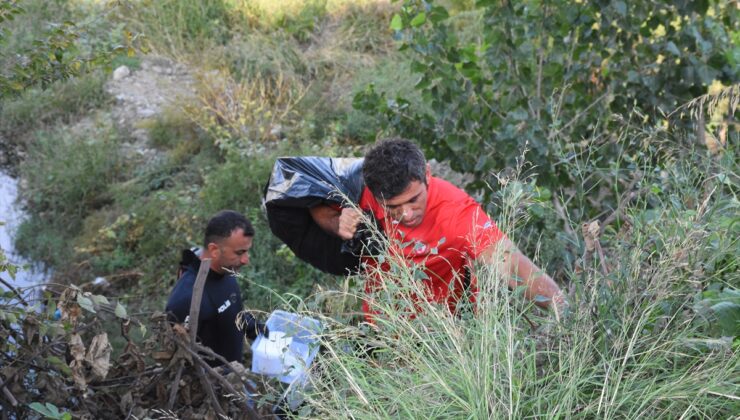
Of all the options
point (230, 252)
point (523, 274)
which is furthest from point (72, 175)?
point (523, 274)

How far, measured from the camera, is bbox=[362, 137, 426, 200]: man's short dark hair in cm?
350

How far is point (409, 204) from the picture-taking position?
11.7ft

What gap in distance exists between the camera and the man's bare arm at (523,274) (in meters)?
2.38

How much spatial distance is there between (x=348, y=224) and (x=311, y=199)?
328mm

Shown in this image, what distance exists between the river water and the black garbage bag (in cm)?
465

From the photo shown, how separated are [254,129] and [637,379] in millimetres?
6895

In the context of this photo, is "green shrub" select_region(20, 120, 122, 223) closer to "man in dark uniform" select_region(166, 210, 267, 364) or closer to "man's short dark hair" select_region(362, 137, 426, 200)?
"man in dark uniform" select_region(166, 210, 267, 364)

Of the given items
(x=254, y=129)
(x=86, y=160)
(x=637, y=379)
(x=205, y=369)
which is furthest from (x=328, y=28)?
(x=637, y=379)

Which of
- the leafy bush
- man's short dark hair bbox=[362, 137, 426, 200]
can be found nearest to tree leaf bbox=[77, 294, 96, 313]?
man's short dark hair bbox=[362, 137, 426, 200]

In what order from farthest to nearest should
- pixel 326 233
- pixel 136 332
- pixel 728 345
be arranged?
1. pixel 136 332
2. pixel 326 233
3. pixel 728 345

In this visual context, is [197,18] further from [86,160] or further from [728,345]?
[728,345]

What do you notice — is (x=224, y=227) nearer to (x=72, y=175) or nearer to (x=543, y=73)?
(x=543, y=73)

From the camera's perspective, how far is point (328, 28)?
1088 cm

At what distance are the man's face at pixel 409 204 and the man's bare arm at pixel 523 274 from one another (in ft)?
1.98
